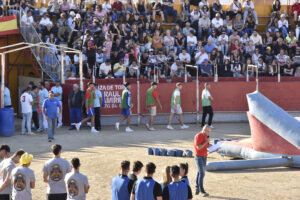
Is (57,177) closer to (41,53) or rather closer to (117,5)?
(41,53)

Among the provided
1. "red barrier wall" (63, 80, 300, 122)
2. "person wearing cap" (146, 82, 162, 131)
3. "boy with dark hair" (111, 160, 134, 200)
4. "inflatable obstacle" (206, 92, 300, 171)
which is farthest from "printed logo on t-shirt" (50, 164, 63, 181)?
Answer: "red barrier wall" (63, 80, 300, 122)

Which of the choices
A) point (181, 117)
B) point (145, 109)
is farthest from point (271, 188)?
point (145, 109)

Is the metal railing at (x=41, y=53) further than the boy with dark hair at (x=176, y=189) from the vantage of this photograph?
Yes

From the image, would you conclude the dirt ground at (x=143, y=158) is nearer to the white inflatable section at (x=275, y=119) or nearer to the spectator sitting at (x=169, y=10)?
the white inflatable section at (x=275, y=119)

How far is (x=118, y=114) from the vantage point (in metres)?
22.6

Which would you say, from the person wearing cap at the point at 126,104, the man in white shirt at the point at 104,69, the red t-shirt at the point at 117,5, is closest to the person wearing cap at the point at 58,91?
the person wearing cap at the point at 126,104

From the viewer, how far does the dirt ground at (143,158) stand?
12.4m

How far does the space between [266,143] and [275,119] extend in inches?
→ 27.4

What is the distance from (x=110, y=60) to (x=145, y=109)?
308cm

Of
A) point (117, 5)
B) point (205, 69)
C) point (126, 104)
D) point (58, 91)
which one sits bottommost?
point (126, 104)

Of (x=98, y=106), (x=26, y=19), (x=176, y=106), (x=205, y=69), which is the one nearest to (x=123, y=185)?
(x=98, y=106)

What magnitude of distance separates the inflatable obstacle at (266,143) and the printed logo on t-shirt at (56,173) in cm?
555

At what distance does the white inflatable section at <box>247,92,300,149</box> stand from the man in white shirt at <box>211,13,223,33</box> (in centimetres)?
1334

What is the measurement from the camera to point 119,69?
2388 cm
